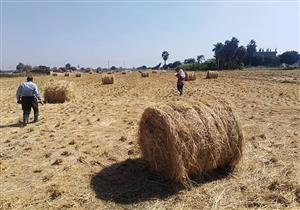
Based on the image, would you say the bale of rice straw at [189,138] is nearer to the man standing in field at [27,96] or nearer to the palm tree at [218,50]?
the man standing in field at [27,96]

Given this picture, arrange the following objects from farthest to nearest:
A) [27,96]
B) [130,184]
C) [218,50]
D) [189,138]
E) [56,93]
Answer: [218,50] < [56,93] < [27,96] < [130,184] < [189,138]

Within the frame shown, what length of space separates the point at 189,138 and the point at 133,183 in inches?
57.1

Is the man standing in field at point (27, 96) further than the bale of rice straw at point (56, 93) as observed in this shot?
No

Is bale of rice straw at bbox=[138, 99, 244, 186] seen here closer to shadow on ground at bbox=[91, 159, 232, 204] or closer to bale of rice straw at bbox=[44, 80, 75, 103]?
shadow on ground at bbox=[91, 159, 232, 204]

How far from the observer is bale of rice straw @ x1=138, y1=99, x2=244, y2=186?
284 inches

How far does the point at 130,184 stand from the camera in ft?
24.8

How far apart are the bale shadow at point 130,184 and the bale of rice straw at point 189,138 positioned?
245mm

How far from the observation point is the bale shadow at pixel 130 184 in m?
7.00

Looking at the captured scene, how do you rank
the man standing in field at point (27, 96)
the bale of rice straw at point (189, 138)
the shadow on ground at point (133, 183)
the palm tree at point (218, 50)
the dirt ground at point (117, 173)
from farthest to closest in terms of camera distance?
the palm tree at point (218, 50) < the man standing in field at point (27, 96) < the bale of rice straw at point (189, 138) < the shadow on ground at point (133, 183) < the dirt ground at point (117, 173)

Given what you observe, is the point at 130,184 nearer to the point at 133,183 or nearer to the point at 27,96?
the point at 133,183

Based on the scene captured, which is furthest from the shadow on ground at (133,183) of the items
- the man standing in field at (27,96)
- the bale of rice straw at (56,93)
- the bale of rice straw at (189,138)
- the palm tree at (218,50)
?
the palm tree at (218,50)

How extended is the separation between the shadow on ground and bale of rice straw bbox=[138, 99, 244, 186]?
18 cm

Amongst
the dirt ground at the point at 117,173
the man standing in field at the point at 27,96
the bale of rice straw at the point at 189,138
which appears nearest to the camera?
the dirt ground at the point at 117,173

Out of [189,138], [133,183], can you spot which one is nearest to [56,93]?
[133,183]
